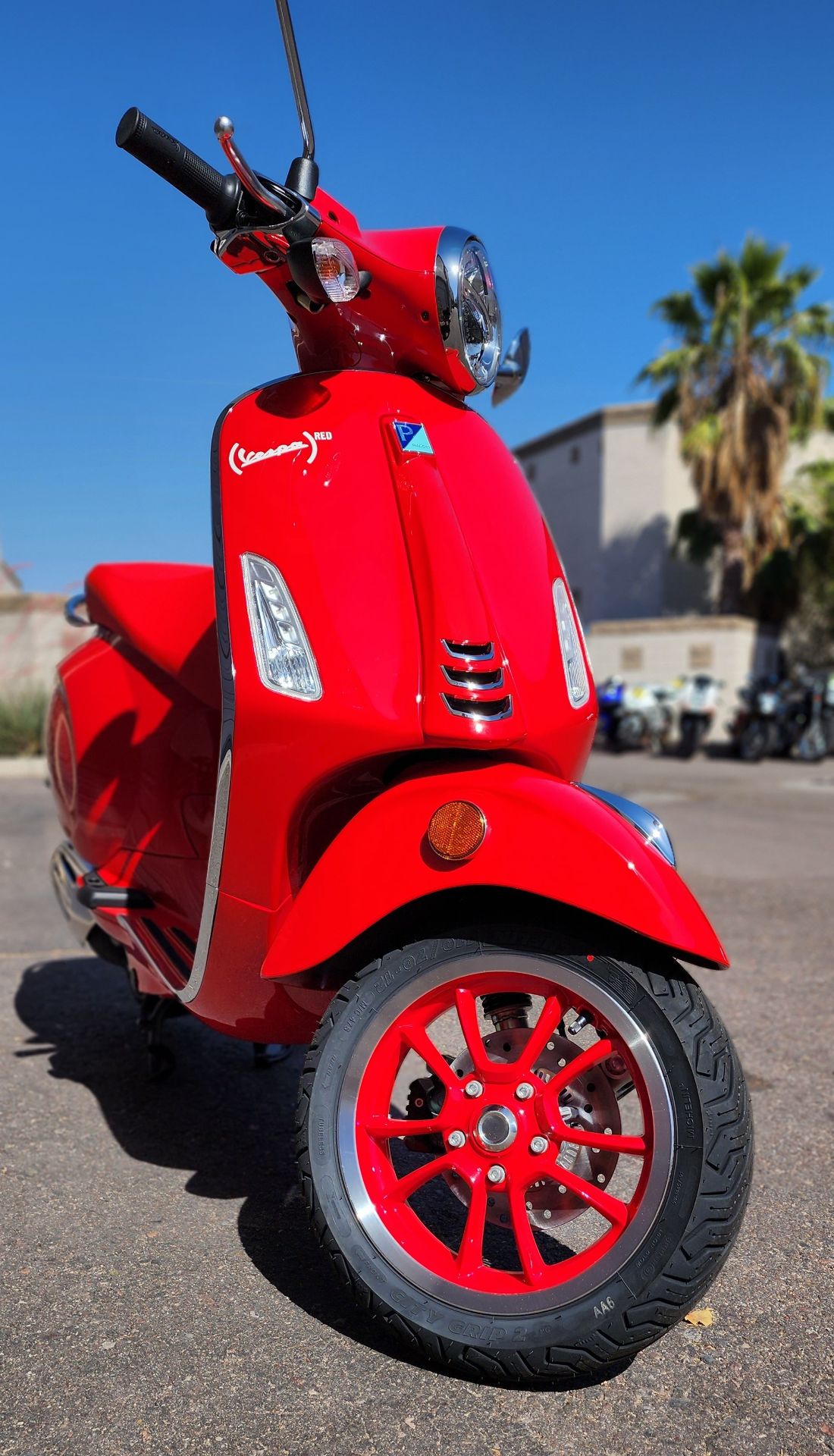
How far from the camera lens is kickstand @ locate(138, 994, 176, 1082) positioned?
297cm

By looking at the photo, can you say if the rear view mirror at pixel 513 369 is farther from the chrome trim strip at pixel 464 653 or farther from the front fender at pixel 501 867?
the front fender at pixel 501 867

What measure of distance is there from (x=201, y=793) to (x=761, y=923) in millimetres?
3181

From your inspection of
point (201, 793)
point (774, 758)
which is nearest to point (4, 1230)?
point (201, 793)

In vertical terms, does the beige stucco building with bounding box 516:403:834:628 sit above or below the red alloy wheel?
above

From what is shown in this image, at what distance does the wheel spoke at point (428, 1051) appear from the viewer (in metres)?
1.83

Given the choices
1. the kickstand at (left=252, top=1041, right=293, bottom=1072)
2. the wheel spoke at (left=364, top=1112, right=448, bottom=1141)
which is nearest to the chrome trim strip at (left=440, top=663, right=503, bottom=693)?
the wheel spoke at (left=364, top=1112, right=448, bottom=1141)

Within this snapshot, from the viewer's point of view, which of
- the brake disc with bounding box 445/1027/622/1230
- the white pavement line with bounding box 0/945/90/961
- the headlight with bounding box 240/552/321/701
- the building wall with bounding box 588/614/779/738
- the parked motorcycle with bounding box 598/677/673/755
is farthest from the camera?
the building wall with bounding box 588/614/779/738

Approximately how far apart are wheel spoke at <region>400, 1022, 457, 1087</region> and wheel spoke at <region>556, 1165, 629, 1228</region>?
22 cm

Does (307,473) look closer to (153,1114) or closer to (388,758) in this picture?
(388,758)

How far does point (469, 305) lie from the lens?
2.18 m

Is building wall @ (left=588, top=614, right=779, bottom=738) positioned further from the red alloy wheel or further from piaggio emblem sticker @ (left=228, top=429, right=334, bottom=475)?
the red alloy wheel

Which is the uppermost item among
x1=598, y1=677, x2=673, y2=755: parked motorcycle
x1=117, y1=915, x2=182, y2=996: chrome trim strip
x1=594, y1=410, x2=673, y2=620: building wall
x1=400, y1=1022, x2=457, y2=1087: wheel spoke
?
x1=594, y1=410, x2=673, y2=620: building wall

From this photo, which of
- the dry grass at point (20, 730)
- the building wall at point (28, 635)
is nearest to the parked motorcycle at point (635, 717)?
the building wall at point (28, 635)

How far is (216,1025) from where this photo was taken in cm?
226
